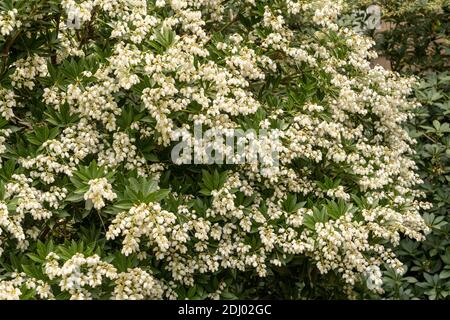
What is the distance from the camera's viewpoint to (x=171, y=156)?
435 cm

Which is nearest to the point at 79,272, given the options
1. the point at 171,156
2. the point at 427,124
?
the point at 171,156

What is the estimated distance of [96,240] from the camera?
13.5ft

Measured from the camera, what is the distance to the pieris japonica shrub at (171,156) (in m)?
3.83

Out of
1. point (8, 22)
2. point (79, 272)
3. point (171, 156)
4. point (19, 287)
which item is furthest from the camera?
point (171, 156)

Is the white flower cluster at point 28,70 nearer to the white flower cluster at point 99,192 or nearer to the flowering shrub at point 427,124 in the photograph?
the white flower cluster at point 99,192

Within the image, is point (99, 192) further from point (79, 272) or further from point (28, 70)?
point (28, 70)

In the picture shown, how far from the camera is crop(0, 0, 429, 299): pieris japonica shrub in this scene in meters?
3.83

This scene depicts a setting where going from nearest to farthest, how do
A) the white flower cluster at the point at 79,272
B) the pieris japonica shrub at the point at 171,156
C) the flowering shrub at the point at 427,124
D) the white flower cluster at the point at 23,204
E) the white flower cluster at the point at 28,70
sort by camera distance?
the white flower cluster at the point at 79,272 < the white flower cluster at the point at 23,204 < the pieris japonica shrub at the point at 171,156 < the white flower cluster at the point at 28,70 < the flowering shrub at the point at 427,124

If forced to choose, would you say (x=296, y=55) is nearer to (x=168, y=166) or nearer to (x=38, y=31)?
(x=168, y=166)

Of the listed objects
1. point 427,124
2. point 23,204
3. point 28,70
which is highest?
point 28,70

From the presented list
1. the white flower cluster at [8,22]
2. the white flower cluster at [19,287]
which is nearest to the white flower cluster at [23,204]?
the white flower cluster at [19,287]

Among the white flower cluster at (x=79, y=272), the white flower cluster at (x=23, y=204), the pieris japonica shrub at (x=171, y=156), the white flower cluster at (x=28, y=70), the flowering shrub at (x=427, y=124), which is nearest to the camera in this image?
the white flower cluster at (x=79, y=272)

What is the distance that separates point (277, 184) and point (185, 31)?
1214 mm
